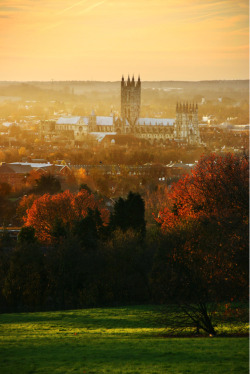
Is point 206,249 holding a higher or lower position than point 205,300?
higher

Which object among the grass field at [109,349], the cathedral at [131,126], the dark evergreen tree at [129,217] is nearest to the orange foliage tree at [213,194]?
the dark evergreen tree at [129,217]

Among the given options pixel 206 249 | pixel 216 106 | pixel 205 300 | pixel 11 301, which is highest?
pixel 216 106

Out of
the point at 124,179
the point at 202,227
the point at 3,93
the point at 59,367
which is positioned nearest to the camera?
the point at 59,367

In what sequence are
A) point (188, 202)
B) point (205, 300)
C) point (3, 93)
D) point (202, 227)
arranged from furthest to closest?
1. point (3, 93)
2. point (188, 202)
3. point (202, 227)
4. point (205, 300)

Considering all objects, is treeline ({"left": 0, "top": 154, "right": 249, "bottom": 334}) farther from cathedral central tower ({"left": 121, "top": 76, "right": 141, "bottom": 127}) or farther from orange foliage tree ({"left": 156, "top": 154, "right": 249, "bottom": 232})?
cathedral central tower ({"left": 121, "top": 76, "right": 141, "bottom": 127})

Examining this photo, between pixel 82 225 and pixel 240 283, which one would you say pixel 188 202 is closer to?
pixel 82 225

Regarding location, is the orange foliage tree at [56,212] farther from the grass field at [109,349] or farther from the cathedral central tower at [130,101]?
the cathedral central tower at [130,101]

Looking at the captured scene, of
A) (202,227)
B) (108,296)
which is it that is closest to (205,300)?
(202,227)

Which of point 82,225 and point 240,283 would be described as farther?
point 82,225
